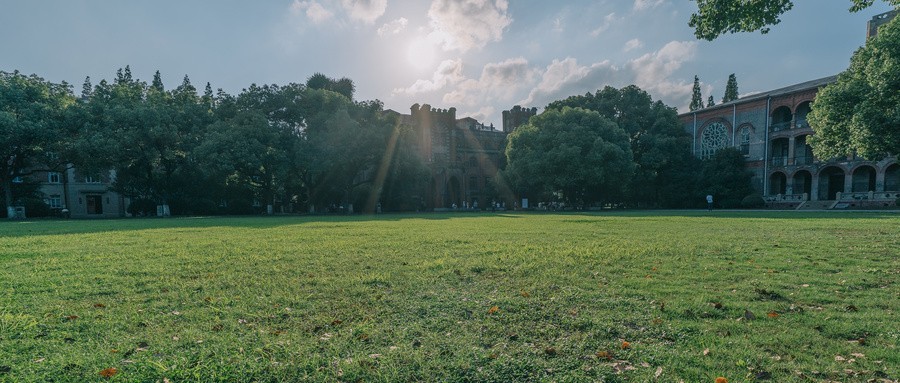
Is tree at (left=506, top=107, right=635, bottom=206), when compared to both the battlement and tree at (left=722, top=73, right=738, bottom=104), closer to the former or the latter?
the battlement

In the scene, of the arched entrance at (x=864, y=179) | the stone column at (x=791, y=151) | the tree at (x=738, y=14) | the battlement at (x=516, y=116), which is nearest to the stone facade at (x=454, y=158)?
the battlement at (x=516, y=116)

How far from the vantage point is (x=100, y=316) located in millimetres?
4016

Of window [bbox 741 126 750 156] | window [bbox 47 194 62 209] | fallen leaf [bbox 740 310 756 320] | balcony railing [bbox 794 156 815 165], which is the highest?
window [bbox 741 126 750 156]

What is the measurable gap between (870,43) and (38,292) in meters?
30.1

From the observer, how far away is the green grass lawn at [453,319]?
115 inches

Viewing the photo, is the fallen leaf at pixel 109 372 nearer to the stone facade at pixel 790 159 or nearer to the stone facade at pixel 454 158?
the stone facade at pixel 790 159

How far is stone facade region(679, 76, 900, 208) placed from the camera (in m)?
38.2

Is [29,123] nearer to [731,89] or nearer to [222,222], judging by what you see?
[222,222]

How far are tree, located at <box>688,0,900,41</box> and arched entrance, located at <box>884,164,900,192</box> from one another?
141 ft

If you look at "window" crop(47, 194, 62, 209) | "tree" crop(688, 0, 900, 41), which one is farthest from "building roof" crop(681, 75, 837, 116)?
"window" crop(47, 194, 62, 209)

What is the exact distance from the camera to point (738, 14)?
27.1 feet

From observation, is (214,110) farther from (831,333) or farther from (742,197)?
(742,197)

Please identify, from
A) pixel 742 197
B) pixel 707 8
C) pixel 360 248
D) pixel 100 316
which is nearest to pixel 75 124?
pixel 360 248

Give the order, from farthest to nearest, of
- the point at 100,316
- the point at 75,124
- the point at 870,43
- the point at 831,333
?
the point at 75,124, the point at 870,43, the point at 100,316, the point at 831,333
